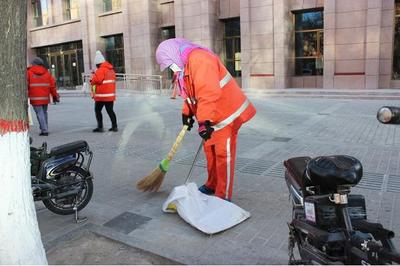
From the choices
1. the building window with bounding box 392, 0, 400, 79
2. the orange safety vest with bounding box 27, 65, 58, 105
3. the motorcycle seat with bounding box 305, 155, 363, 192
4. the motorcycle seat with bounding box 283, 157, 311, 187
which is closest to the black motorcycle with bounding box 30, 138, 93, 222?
the motorcycle seat with bounding box 283, 157, 311, 187

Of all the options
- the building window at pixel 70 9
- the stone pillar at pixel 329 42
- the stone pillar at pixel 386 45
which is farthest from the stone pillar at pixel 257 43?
the building window at pixel 70 9

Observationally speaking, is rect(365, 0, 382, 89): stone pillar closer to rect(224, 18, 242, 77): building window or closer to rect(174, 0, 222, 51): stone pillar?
rect(224, 18, 242, 77): building window

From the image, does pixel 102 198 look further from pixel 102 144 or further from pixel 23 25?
pixel 102 144

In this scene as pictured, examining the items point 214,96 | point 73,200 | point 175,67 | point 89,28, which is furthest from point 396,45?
point 89,28

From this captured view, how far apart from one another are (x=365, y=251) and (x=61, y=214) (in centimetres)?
323

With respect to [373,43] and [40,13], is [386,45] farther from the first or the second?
[40,13]

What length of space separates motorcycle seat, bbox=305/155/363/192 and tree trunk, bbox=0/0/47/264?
2000mm

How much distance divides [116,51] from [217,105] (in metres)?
24.1

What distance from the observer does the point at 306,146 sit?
25.2ft

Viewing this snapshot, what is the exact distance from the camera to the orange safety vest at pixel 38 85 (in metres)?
9.34

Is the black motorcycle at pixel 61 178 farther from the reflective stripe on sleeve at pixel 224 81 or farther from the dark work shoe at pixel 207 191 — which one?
the reflective stripe on sleeve at pixel 224 81

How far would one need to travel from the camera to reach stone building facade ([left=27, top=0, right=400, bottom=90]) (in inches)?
695

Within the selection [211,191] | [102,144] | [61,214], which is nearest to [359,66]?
[102,144]

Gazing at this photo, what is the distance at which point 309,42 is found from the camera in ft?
66.1
